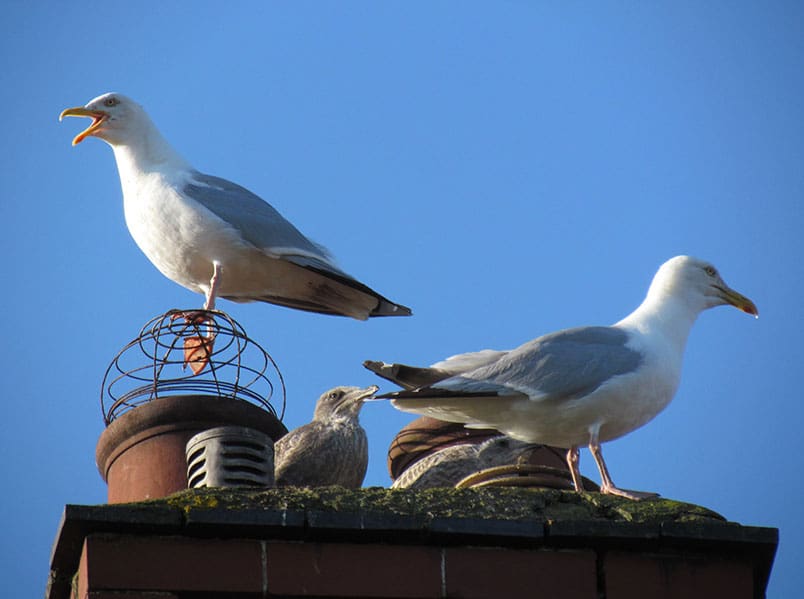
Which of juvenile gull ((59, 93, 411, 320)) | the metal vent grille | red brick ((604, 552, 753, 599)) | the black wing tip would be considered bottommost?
red brick ((604, 552, 753, 599))

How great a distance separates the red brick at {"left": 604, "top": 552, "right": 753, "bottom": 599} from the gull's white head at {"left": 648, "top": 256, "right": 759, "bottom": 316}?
12.7ft

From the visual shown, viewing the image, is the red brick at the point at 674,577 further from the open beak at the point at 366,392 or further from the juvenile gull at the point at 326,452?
the open beak at the point at 366,392

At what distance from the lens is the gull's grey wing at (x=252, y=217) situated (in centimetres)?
1266

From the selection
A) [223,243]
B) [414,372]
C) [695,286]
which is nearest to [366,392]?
[414,372]

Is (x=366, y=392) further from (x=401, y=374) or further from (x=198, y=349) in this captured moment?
(x=198, y=349)

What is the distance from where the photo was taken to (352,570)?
6496mm

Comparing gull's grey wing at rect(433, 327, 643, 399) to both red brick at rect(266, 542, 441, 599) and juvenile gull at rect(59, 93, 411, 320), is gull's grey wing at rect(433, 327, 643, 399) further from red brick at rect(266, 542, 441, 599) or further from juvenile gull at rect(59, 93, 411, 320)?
juvenile gull at rect(59, 93, 411, 320)

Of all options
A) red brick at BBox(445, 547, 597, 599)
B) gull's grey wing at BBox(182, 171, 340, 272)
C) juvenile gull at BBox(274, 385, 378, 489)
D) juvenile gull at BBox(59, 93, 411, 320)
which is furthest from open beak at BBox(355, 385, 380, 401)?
red brick at BBox(445, 547, 597, 599)

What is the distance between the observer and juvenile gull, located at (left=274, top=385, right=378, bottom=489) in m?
9.69

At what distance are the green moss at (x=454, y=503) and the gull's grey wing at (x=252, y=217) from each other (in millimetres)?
5672

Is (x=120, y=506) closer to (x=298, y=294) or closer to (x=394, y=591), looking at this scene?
(x=394, y=591)

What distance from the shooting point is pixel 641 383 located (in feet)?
31.3

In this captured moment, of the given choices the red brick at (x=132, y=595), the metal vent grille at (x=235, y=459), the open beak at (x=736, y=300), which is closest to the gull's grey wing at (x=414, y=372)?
the metal vent grille at (x=235, y=459)

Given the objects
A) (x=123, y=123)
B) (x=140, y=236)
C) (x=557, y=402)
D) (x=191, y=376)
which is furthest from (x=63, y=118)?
(x=557, y=402)
